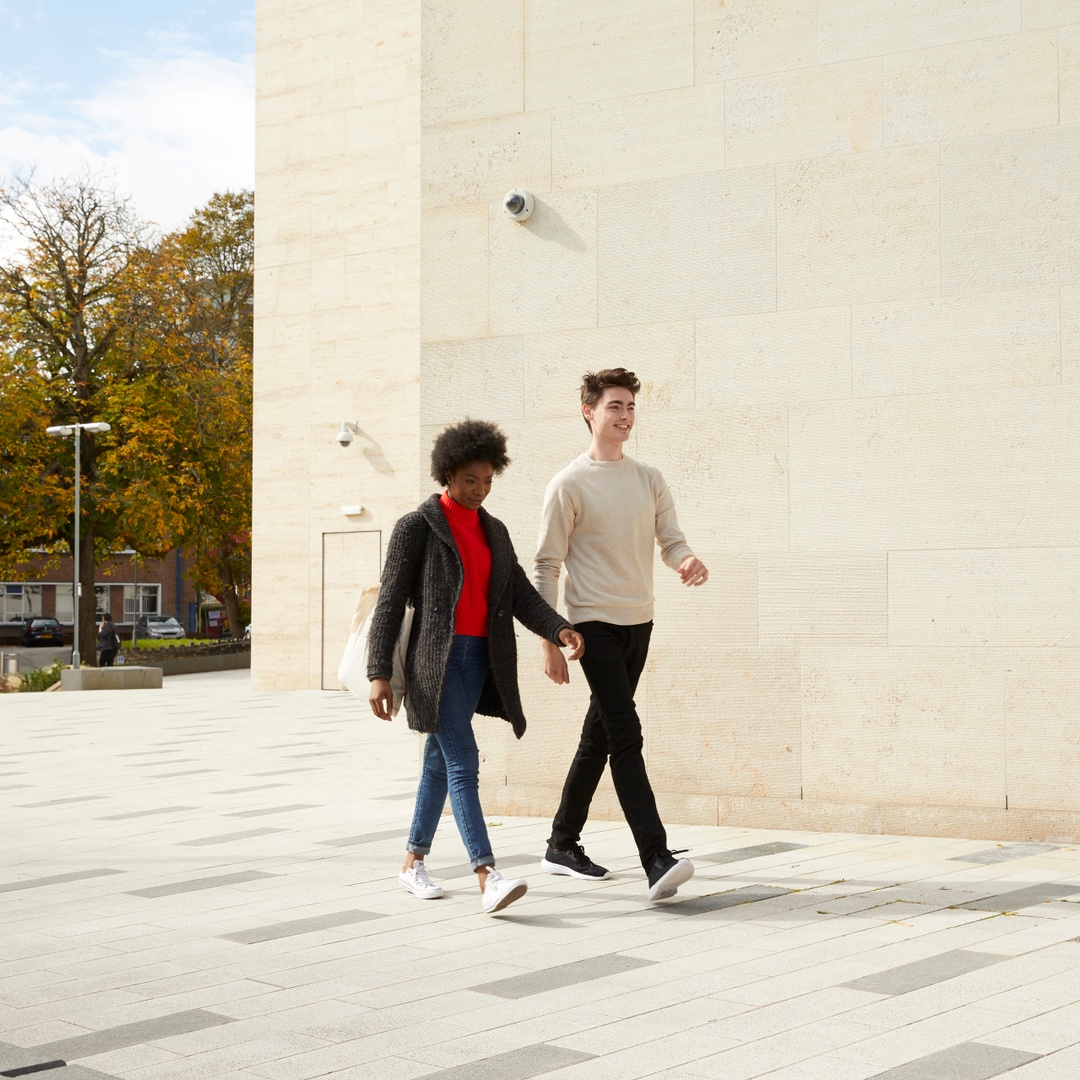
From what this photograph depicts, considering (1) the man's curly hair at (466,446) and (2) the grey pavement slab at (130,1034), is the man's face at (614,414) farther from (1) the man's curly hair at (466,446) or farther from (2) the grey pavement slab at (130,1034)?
(2) the grey pavement slab at (130,1034)

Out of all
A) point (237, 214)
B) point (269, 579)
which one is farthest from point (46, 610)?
point (269, 579)

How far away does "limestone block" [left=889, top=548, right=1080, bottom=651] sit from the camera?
664cm

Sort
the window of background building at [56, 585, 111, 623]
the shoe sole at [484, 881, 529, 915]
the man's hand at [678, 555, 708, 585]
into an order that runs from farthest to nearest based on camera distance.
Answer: the window of background building at [56, 585, 111, 623], the man's hand at [678, 555, 708, 585], the shoe sole at [484, 881, 529, 915]

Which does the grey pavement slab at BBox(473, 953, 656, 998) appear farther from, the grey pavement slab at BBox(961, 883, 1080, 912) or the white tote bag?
the grey pavement slab at BBox(961, 883, 1080, 912)

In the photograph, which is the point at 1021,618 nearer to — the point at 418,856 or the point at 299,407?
the point at 418,856

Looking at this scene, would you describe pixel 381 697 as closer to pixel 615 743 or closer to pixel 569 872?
pixel 615 743

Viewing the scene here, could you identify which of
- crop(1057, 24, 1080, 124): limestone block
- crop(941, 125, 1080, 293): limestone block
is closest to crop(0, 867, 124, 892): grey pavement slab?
crop(941, 125, 1080, 293): limestone block

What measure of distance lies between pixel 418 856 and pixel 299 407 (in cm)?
1956

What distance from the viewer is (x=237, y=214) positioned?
4553 centimetres

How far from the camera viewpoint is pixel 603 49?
7.72 m

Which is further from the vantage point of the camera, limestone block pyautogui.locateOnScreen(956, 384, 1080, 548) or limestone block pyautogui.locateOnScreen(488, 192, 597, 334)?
limestone block pyautogui.locateOnScreen(488, 192, 597, 334)

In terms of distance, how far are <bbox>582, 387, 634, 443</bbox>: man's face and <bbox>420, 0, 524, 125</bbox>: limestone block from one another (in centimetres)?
271

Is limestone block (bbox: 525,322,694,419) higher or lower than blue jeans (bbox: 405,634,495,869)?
Answer: higher

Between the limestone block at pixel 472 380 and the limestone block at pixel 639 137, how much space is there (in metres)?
0.97
